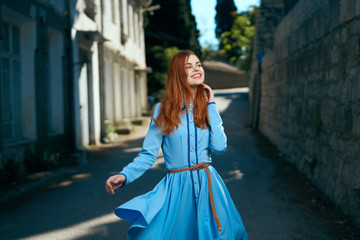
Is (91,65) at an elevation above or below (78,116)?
above

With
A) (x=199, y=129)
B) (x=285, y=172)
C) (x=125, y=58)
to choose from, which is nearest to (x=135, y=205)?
(x=199, y=129)

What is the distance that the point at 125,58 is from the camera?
18906 mm

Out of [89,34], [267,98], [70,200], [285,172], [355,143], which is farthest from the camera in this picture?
[267,98]

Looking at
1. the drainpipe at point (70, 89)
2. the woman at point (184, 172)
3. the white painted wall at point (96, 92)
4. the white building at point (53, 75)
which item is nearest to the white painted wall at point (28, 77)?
the white building at point (53, 75)

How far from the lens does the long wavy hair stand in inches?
105

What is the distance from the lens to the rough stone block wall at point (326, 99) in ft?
14.7

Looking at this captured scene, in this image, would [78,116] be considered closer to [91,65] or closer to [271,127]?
[91,65]

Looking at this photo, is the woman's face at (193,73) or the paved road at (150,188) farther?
the paved road at (150,188)

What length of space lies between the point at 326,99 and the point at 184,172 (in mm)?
3710

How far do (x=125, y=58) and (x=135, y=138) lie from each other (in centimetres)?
603

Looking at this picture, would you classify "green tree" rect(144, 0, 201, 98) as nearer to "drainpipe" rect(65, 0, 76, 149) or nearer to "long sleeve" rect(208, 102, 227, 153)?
"drainpipe" rect(65, 0, 76, 149)

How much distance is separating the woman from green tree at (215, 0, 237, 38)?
152ft

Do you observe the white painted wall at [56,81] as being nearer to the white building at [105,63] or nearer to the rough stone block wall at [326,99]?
the white building at [105,63]

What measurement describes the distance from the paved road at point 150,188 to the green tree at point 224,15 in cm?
4050
